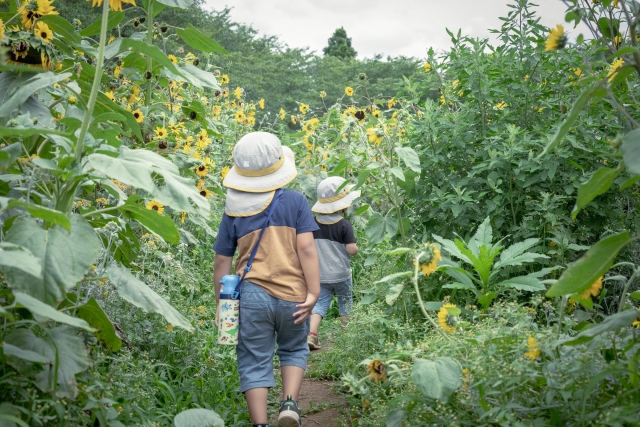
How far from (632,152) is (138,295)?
1689 mm

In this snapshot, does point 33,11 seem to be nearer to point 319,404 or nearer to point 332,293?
point 319,404

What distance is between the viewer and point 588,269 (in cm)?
212

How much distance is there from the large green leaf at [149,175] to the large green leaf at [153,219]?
161mm

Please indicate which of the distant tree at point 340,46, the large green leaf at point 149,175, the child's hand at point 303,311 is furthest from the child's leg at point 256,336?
the distant tree at point 340,46

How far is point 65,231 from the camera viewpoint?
2.31 m

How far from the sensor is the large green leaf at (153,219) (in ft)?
8.67

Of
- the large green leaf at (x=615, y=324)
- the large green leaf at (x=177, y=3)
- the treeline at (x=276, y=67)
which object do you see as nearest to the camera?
the large green leaf at (x=615, y=324)

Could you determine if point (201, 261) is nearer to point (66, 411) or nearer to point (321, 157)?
point (321, 157)

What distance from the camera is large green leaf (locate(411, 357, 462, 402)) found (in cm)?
232

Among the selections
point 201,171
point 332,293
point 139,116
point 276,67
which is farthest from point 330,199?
point 276,67

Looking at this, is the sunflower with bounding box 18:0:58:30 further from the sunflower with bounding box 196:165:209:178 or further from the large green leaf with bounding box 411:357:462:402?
the large green leaf with bounding box 411:357:462:402

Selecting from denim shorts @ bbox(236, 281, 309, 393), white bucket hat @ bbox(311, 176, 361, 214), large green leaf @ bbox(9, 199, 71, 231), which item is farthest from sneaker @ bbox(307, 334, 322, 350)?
large green leaf @ bbox(9, 199, 71, 231)

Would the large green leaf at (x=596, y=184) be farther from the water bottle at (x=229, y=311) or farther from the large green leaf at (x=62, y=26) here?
the large green leaf at (x=62, y=26)

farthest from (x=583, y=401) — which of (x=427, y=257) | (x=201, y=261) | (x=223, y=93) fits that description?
(x=223, y=93)
